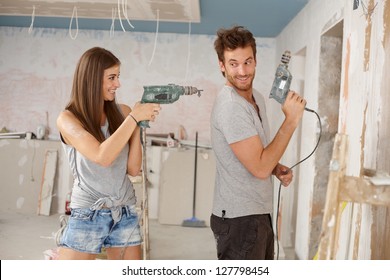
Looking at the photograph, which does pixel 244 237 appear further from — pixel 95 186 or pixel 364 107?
pixel 364 107

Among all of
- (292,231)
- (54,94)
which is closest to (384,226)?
(292,231)

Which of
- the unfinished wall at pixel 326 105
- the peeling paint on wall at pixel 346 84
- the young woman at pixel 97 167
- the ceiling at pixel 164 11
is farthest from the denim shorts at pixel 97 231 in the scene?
the ceiling at pixel 164 11

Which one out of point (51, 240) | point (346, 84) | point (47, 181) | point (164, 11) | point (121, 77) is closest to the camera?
point (346, 84)

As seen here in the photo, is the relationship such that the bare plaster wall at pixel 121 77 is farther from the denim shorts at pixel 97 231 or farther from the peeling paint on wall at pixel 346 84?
the denim shorts at pixel 97 231

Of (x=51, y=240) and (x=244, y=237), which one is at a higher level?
(x=244, y=237)

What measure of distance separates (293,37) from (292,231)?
1.65 metres

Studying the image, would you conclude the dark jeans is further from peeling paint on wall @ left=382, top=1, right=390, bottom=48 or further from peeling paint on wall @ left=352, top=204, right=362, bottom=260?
peeling paint on wall @ left=382, top=1, right=390, bottom=48

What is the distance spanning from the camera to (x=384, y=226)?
1527mm

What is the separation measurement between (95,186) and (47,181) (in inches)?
146

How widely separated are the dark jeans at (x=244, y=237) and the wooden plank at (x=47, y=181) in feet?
12.1

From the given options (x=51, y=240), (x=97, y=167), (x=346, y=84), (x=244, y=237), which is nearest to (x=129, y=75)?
(x=51, y=240)

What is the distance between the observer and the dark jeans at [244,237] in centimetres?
152

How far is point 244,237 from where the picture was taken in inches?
60.2

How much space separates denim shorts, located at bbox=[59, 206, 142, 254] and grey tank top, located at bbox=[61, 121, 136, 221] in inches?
0.8
